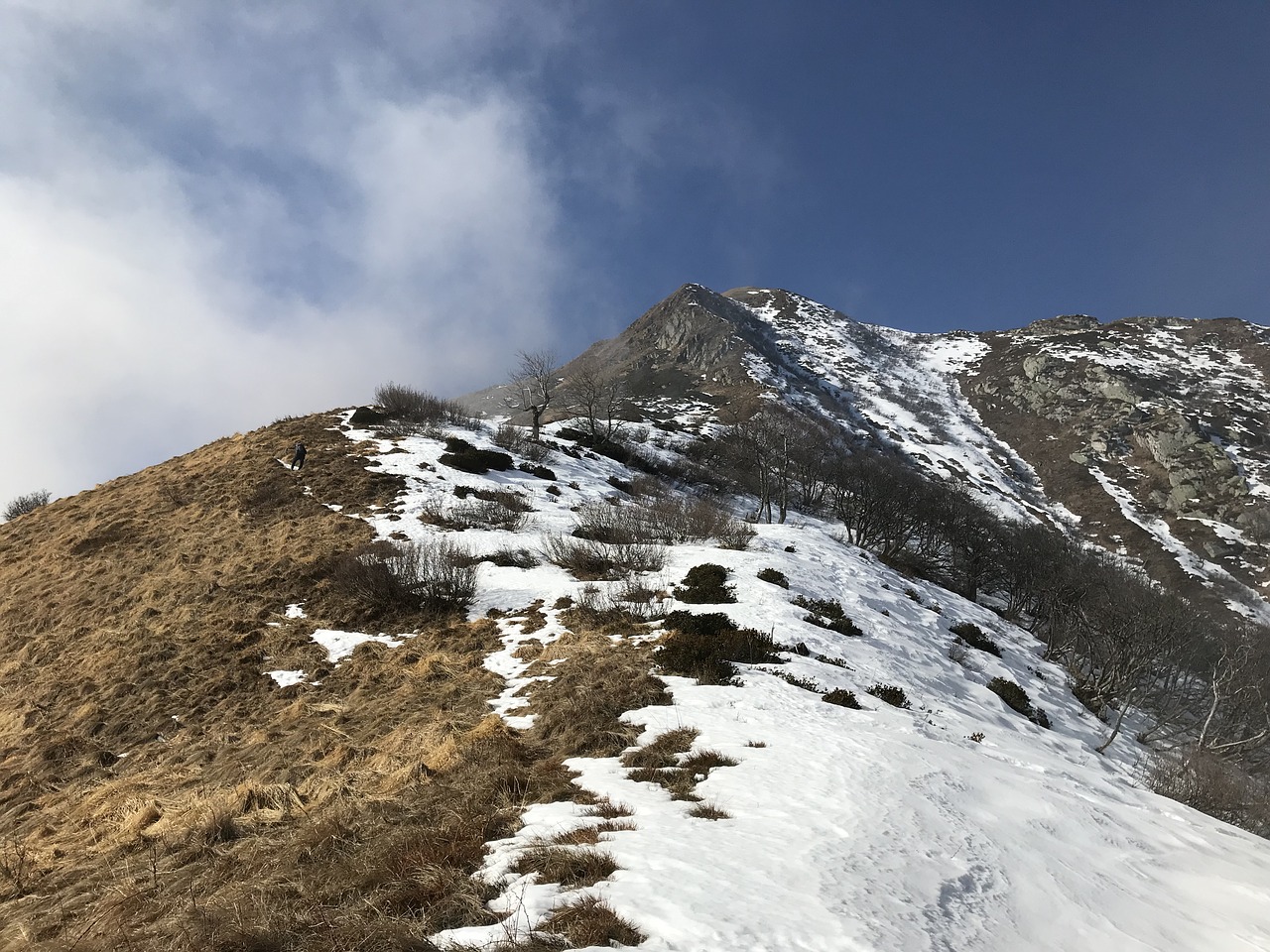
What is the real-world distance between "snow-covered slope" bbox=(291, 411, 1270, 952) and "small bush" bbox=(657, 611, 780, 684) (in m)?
0.47

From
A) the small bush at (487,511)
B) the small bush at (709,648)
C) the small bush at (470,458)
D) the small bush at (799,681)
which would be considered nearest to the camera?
the small bush at (799,681)

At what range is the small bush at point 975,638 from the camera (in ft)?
56.8

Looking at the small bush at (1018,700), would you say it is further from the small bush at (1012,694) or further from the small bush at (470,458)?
the small bush at (470,458)

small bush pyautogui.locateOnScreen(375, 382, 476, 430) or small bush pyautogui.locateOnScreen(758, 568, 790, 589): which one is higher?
small bush pyautogui.locateOnScreen(375, 382, 476, 430)

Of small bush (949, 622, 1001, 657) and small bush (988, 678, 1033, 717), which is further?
small bush (949, 622, 1001, 657)

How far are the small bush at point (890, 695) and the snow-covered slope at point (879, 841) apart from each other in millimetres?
160

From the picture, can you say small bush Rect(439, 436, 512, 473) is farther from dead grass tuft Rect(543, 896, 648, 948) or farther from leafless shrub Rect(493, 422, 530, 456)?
dead grass tuft Rect(543, 896, 648, 948)

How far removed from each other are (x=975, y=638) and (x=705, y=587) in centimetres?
1030

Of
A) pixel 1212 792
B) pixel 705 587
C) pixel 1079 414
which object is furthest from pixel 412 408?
pixel 1079 414

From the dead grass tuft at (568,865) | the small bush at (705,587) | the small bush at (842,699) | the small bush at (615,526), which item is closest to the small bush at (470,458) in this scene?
the small bush at (615,526)

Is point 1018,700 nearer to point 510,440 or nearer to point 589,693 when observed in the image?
point 589,693

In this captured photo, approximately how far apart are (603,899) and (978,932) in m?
2.39

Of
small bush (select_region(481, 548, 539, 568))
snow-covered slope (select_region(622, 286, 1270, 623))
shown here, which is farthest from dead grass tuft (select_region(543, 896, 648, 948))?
snow-covered slope (select_region(622, 286, 1270, 623))

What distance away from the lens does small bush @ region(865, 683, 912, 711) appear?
10.2 m
